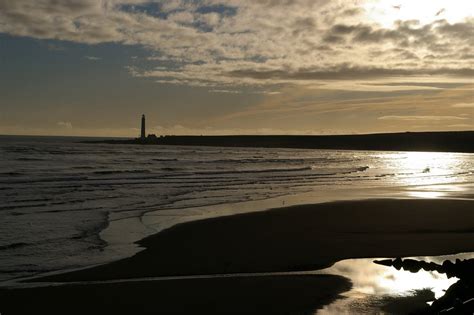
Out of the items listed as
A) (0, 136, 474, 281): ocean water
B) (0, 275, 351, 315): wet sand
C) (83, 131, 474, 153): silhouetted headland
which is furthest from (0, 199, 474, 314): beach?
(83, 131, 474, 153): silhouetted headland

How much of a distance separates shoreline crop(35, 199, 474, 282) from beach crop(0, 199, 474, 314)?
0.02 metres

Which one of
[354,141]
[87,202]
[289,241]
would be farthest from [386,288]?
[354,141]

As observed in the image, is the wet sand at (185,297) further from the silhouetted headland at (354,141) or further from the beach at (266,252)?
the silhouetted headland at (354,141)

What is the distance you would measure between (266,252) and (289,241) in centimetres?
148

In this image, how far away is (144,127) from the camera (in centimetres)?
17538

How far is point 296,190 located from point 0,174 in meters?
16.6

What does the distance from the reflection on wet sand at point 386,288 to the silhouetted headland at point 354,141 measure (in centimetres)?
12281

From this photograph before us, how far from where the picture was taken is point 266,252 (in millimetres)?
10969

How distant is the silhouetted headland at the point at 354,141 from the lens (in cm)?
13100

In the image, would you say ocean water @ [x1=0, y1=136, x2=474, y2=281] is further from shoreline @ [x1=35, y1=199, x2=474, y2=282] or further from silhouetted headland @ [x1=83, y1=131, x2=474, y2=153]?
silhouetted headland @ [x1=83, y1=131, x2=474, y2=153]

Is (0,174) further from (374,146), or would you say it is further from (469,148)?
(374,146)

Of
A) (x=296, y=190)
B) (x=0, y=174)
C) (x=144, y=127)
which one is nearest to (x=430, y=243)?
(x=296, y=190)

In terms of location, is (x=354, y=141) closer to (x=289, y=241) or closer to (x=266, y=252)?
(x=289, y=241)

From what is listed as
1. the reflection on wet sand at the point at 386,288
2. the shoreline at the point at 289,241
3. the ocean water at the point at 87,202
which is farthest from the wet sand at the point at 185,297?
the ocean water at the point at 87,202
